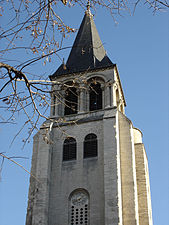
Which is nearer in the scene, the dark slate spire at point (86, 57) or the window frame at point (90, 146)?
the window frame at point (90, 146)

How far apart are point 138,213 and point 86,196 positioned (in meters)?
2.72

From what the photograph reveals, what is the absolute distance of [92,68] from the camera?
2472 cm

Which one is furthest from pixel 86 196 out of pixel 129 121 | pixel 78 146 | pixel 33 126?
pixel 33 126

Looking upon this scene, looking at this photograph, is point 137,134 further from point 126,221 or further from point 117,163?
point 126,221

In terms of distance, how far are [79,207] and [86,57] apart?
38.3 feet

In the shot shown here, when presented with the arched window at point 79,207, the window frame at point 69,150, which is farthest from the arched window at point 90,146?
the arched window at point 79,207

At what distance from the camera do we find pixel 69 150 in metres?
21.0

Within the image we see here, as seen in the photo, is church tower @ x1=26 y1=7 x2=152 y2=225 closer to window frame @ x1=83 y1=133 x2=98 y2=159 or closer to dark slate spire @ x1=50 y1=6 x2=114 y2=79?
window frame @ x1=83 y1=133 x2=98 y2=159

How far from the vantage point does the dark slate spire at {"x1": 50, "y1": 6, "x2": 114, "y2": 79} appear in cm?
2511

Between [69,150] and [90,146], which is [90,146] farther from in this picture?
[69,150]

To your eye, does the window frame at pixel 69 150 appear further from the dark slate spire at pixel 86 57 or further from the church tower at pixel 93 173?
the dark slate spire at pixel 86 57

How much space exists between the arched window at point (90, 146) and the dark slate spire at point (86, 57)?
514cm

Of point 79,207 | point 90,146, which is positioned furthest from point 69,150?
point 79,207

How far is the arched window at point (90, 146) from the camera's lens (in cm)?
2047
